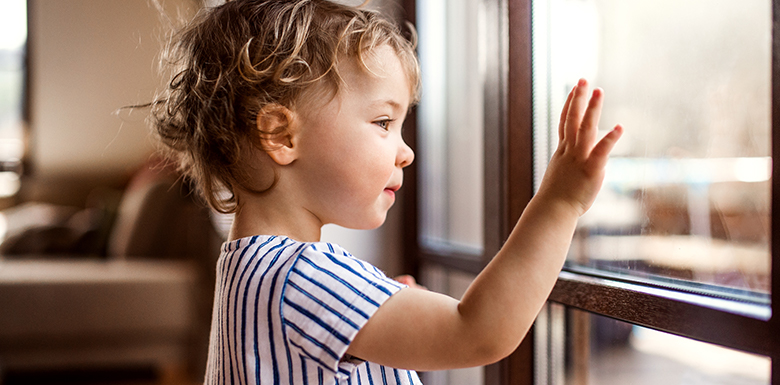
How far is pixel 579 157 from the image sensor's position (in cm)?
47

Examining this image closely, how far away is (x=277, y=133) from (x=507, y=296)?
27cm

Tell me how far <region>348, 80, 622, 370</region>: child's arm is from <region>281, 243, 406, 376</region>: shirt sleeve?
12 millimetres

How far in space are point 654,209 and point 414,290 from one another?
268 mm

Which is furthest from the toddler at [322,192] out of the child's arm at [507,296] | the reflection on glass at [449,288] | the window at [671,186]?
the reflection on glass at [449,288]

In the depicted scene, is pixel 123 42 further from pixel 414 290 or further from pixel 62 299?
pixel 414 290

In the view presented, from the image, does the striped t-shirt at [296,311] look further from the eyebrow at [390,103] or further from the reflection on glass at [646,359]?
the reflection on glass at [646,359]

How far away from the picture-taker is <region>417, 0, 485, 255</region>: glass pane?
1.05 metres

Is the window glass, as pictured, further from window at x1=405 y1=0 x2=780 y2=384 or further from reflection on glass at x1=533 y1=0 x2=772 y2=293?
Result: reflection on glass at x1=533 y1=0 x2=772 y2=293

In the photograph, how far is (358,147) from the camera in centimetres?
56

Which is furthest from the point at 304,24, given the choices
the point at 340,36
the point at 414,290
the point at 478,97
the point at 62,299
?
the point at 62,299

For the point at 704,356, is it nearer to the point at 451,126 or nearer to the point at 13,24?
the point at 451,126

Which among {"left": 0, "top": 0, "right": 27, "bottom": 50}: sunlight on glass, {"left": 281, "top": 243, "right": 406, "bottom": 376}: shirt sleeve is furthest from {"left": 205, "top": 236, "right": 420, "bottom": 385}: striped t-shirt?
{"left": 0, "top": 0, "right": 27, "bottom": 50}: sunlight on glass

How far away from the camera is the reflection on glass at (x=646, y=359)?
0.49 metres

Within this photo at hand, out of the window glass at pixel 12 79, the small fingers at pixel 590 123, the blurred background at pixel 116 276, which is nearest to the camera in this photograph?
the small fingers at pixel 590 123
